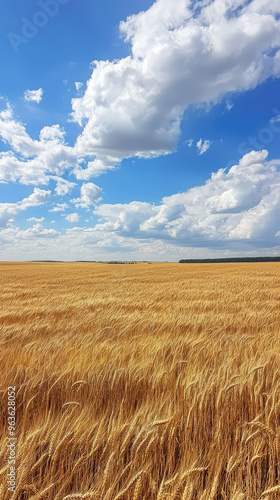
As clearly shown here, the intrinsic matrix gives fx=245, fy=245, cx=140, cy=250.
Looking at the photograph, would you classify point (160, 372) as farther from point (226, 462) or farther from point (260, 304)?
point (260, 304)

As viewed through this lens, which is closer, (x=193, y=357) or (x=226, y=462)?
(x=226, y=462)

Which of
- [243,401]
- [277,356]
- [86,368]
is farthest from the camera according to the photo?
[277,356]

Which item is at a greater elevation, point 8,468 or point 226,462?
point 8,468

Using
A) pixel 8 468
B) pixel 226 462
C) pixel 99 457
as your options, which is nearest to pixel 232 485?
pixel 226 462

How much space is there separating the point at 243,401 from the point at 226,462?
0.71 metres

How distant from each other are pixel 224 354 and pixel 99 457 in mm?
2176

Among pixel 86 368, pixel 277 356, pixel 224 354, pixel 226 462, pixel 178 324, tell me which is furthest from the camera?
pixel 178 324

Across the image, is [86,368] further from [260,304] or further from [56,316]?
[260,304]

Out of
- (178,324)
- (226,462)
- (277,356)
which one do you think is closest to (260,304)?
(178,324)

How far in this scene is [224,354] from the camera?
10.8ft

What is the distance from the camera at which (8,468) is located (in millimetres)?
1461

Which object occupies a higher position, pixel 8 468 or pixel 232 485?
pixel 8 468

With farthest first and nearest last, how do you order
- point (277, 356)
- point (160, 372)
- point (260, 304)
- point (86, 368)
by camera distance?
point (260, 304) < point (277, 356) < point (86, 368) < point (160, 372)
